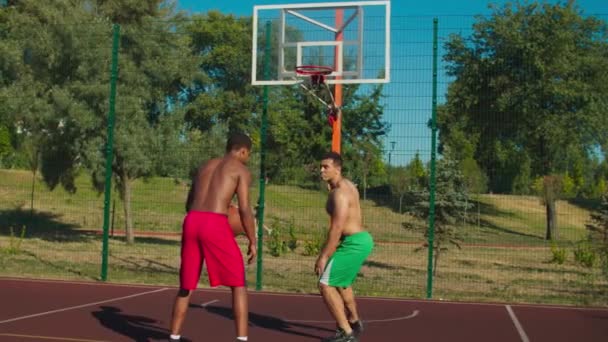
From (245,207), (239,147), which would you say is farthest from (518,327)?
(239,147)

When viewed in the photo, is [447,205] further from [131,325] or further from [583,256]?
[131,325]

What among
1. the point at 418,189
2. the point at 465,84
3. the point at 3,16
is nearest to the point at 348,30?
the point at 465,84

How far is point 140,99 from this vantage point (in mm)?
18047

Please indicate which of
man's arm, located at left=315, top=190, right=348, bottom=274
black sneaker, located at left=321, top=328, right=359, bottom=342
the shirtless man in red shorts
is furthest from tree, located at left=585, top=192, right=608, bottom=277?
the shirtless man in red shorts

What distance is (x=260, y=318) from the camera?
991 cm

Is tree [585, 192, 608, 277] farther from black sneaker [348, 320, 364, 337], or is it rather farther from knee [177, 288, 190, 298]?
knee [177, 288, 190, 298]

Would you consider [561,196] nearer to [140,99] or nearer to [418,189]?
[418,189]

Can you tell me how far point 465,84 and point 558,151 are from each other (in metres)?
3.61

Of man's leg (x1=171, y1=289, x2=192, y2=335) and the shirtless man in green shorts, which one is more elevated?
the shirtless man in green shorts

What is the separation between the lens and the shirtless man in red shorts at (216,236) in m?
6.72

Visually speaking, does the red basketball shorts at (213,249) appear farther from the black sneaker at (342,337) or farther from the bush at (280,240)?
the bush at (280,240)

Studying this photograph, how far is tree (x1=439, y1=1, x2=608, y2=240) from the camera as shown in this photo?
1320 centimetres

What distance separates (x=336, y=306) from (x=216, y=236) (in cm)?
163

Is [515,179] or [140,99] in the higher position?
[140,99]
